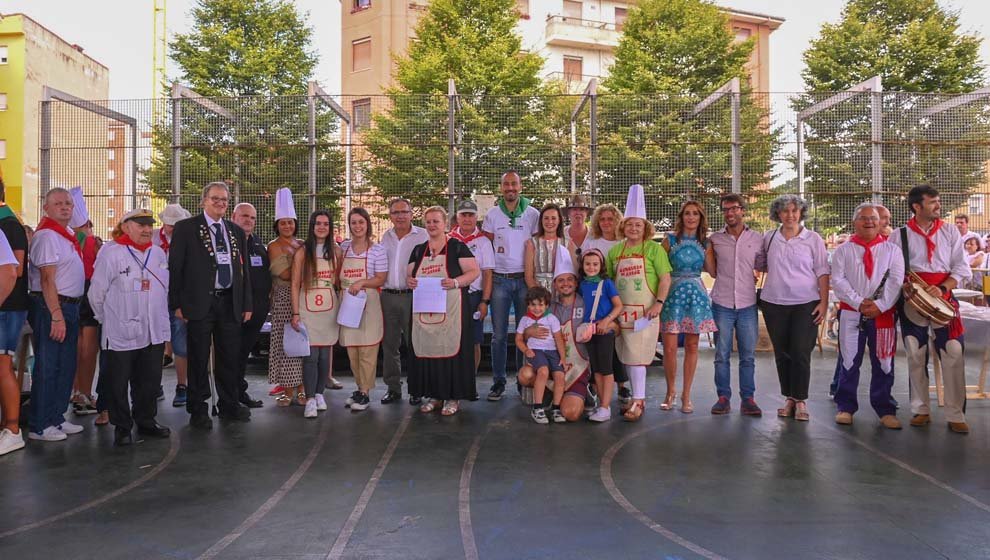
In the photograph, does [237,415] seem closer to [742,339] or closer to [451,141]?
[742,339]

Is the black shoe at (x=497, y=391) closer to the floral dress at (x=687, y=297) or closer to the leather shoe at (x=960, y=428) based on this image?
the floral dress at (x=687, y=297)

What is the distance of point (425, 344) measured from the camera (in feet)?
20.8

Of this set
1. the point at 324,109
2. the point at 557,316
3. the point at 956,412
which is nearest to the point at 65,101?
the point at 324,109

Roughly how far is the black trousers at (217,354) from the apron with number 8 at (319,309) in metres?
0.57

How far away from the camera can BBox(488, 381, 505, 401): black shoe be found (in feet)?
22.8

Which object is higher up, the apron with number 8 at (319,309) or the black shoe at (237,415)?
the apron with number 8 at (319,309)

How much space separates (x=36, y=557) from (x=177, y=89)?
988cm

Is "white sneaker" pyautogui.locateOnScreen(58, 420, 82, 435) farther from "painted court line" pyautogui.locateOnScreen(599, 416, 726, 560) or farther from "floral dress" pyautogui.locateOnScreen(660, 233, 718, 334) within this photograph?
"floral dress" pyautogui.locateOnScreen(660, 233, 718, 334)

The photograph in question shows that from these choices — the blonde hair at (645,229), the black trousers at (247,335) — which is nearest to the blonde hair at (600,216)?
the blonde hair at (645,229)

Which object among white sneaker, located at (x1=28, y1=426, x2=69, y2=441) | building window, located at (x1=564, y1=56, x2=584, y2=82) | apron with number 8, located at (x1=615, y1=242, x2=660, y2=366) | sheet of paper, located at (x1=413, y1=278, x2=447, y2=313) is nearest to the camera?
white sneaker, located at (x1=28, y1=426, x2=69, y2=441)

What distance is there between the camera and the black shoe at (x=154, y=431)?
5.55 m

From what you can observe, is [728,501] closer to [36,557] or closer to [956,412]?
[956,412]

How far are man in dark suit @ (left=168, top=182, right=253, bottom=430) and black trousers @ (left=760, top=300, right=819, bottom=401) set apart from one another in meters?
4.48

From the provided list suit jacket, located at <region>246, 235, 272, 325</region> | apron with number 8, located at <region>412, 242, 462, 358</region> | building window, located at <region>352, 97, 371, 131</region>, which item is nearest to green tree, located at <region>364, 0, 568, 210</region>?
building window, located at <region>352, 97, 371, 131</region>
